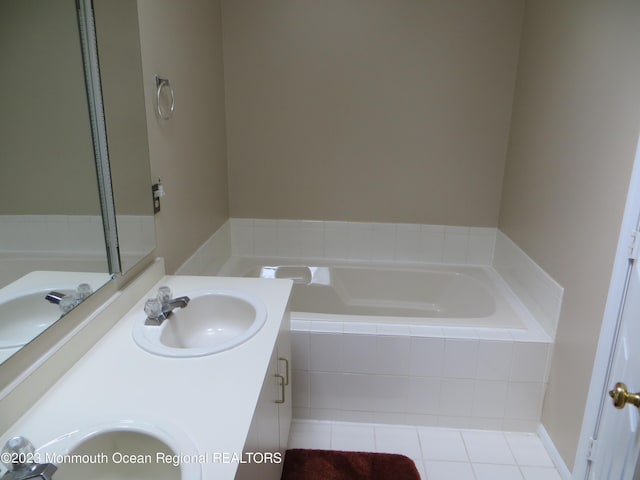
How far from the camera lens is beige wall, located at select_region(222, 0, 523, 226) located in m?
2.65

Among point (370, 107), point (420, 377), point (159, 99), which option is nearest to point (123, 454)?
point (159, 99)

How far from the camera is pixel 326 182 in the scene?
293 cm

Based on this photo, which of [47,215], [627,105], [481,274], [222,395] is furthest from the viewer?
[481,274]

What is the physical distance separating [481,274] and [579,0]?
1576 mm

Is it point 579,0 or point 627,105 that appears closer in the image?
point 627,105

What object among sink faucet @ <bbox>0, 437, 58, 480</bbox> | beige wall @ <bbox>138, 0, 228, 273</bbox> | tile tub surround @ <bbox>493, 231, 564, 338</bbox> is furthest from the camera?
tile tub surround @ <bbox>493, 231, 564, 338</bbox>

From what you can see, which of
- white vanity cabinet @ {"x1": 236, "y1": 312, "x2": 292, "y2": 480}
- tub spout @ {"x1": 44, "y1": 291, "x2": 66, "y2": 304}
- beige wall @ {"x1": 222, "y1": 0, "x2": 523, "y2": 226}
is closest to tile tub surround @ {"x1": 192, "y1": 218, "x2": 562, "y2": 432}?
white vanity cabinet @ {"x1": 236, "y1": 312, "x2": 292, "y2": 480}

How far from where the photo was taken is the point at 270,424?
4.36 ft

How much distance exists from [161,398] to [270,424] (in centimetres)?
41

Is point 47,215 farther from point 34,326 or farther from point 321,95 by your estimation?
point 321,95

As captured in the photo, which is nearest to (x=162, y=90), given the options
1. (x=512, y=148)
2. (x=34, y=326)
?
(x=34, y=326)

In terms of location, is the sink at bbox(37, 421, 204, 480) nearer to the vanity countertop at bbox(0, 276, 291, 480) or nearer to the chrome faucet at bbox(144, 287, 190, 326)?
the vanity countertop at bbox(0, 276, 291, 480)

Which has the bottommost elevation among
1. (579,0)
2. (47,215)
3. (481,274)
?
(481,274)

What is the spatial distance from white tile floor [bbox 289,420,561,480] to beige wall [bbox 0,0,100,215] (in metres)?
1.44
